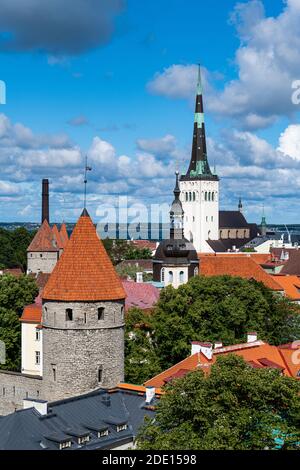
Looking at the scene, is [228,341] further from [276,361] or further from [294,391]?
[294,391]

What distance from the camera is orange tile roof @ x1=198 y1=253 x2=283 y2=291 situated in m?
57.5

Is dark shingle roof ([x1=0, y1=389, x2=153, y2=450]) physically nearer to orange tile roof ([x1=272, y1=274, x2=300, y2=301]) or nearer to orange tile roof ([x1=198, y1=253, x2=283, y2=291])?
orange tile roof ([x1=198, y1=253, x2=283, y2=291])

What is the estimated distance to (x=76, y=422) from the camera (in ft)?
75.5

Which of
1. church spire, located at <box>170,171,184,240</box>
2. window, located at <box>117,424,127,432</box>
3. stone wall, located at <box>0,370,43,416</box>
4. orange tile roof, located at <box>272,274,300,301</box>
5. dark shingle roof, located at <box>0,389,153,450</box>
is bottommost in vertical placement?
stone wall, located at <box>0,370,43,416</box>

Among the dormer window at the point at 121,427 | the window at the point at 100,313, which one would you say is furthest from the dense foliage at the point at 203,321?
the dormer window at the point at 121,427

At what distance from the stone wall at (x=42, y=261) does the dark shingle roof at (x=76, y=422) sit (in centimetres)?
4692

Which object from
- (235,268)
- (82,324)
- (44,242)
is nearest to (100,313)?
(82,324)

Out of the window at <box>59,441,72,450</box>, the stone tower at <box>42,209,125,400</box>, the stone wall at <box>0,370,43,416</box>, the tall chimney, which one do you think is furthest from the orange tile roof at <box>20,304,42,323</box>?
the tall chimney

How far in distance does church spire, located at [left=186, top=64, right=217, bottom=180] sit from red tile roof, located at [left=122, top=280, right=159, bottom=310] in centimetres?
6717

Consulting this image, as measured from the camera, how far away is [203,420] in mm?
17984

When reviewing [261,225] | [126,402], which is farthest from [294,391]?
[261,225]

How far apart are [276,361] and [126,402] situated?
23.3 feet

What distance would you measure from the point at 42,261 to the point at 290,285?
950 inches

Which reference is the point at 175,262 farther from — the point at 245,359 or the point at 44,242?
the point at 245,359
